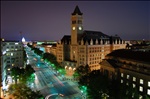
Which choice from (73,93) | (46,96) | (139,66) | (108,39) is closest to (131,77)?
(139,66)

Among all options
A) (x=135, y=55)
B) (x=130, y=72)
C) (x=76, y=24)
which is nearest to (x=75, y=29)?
(x=76, y=24)

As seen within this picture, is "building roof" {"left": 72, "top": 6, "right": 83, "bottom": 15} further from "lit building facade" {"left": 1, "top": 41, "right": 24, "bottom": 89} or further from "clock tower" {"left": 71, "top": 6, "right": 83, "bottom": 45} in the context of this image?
"lit building facade" {"left": 1, "top": 41, "right": 24, "bottom": 89}

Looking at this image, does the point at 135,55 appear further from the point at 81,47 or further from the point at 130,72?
the point at 81,47

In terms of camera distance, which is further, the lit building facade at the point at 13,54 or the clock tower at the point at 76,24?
the clock tower at the point at 76,24

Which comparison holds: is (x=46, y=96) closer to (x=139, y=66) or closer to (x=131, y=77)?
(x=131, y=77)

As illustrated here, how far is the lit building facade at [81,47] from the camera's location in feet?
306

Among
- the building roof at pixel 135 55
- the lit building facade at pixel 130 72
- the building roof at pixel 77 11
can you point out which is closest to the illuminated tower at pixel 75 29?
the building roof at pixel 77 11

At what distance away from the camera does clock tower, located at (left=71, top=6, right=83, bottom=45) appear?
9869cm

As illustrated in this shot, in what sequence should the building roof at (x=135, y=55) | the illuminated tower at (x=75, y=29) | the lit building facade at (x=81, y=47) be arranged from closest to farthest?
1. the building roof at (x=135, y=55)
2. the lit building facade at (x=81, y=47)
3. the illuminated tower at (x=75, y=29)

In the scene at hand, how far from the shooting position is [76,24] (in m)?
98.4

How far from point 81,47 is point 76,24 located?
15634mm

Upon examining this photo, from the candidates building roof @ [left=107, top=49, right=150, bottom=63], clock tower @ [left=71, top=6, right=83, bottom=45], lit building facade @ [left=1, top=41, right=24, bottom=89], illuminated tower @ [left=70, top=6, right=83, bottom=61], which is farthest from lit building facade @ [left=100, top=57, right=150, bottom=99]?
lit building facade @ [left=1, top=41, right=24, bottom=89]

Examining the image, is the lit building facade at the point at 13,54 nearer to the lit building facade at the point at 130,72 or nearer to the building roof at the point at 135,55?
the lit building facade at the point at 130,72

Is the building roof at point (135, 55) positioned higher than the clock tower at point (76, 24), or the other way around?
the clock tower at point (76, 24)
